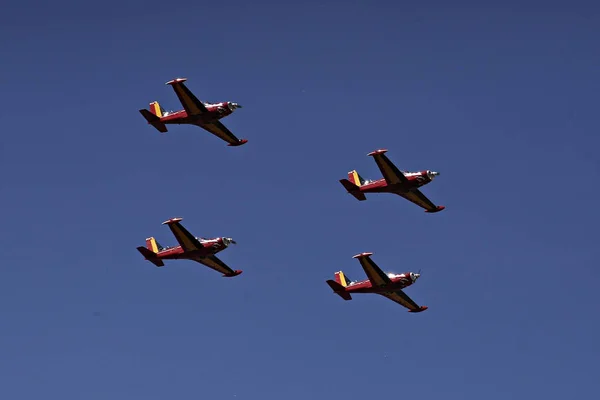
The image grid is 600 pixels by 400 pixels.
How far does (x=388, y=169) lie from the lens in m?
197

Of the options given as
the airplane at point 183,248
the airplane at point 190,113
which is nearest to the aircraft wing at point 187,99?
the airplane at point 190,113

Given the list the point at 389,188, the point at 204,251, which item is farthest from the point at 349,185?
the point at 204,251

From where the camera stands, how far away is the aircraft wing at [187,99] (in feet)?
624

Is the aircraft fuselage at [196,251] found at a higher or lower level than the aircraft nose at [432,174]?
lower

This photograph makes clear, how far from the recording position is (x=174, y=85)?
190500 millimetres

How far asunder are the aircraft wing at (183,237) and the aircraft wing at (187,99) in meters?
15.8

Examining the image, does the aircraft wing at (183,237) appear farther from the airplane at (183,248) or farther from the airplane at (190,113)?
the airplane at (190,113)

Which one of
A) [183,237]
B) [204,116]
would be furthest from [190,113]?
[183,237]

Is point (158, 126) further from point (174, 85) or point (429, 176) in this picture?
point (429, 176)

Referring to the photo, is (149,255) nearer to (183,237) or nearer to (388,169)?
(183,237)

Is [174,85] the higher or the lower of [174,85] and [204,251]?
the higher

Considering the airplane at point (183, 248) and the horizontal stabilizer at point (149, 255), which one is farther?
the horizontal stabilizer at point (149, 255)

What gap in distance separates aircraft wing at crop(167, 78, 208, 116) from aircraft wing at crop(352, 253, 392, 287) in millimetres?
31578

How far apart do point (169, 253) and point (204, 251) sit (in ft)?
18.9
